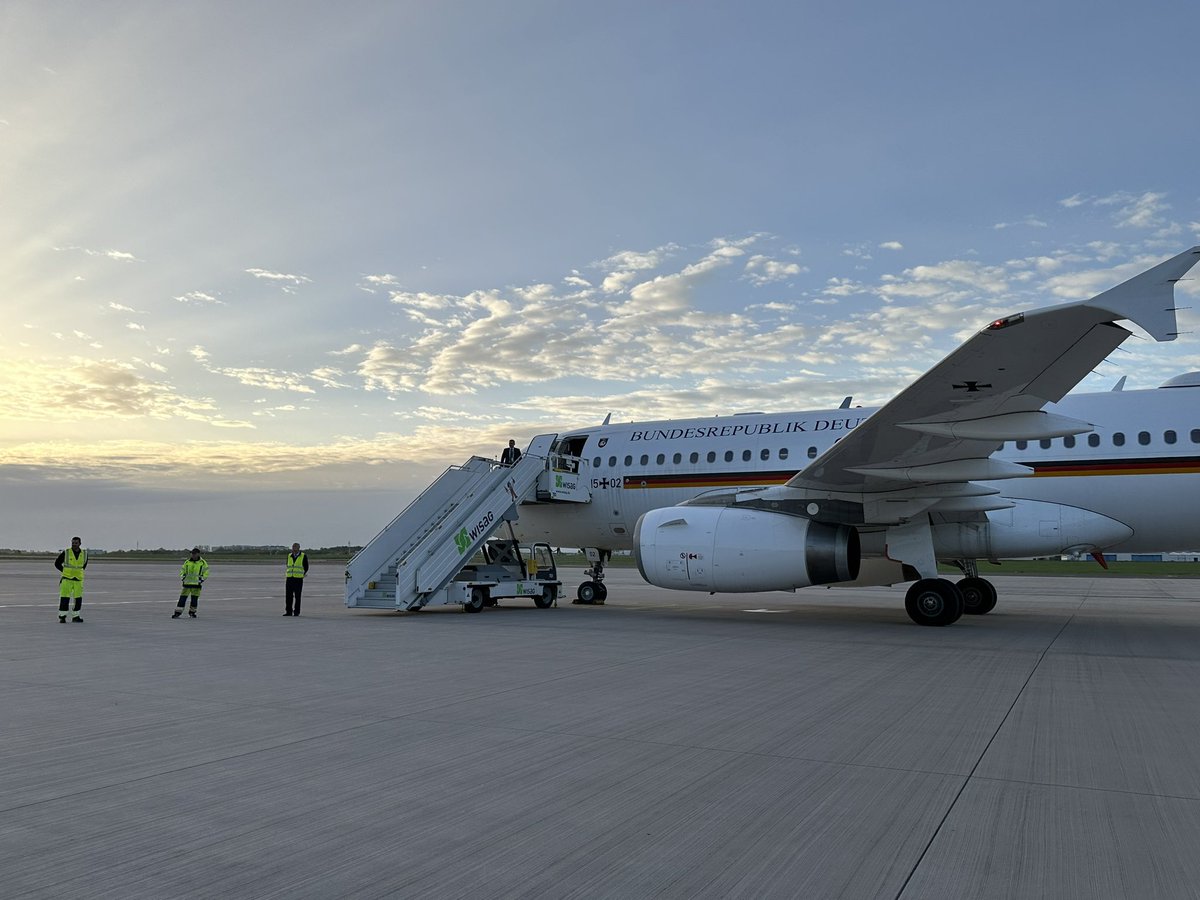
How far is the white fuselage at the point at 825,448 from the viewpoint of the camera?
12.9 meters

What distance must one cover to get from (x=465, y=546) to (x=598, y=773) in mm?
11576

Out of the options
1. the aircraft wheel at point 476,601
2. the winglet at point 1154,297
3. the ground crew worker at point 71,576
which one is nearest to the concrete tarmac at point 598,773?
the winglet at point 1154,297

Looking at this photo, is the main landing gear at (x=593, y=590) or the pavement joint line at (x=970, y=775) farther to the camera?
the main landing gear at (x=593, y=590)

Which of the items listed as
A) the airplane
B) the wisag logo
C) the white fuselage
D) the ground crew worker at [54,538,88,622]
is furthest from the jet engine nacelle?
the ground crew worker at [54,538,88,622]

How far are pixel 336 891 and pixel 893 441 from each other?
9.87 meters

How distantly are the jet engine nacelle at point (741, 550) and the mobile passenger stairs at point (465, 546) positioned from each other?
3875mm

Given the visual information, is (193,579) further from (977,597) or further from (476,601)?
(977,597)

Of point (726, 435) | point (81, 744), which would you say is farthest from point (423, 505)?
point (81, 744)

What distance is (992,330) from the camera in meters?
8.92

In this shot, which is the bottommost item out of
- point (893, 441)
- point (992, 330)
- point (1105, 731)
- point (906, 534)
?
point (1105, 731)

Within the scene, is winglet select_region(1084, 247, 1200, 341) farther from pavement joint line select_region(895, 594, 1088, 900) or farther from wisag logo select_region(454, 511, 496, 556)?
wisag logo select_region(454, 511, 496, 556)

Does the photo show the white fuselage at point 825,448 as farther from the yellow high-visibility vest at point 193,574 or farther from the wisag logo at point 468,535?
the yellow high-visibility vest at point 193,574

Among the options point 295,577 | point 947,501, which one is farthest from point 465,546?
point 947,501

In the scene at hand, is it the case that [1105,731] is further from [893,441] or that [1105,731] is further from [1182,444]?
[1182,444]
